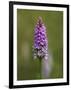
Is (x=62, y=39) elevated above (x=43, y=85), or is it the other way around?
(x=62, y=39)

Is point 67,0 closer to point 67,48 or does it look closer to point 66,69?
point 67,48

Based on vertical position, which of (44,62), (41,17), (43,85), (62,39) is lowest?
(43,85)

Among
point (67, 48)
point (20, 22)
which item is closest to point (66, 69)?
point (67, 48)

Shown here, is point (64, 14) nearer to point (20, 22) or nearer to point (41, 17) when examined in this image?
point (41, 17)
